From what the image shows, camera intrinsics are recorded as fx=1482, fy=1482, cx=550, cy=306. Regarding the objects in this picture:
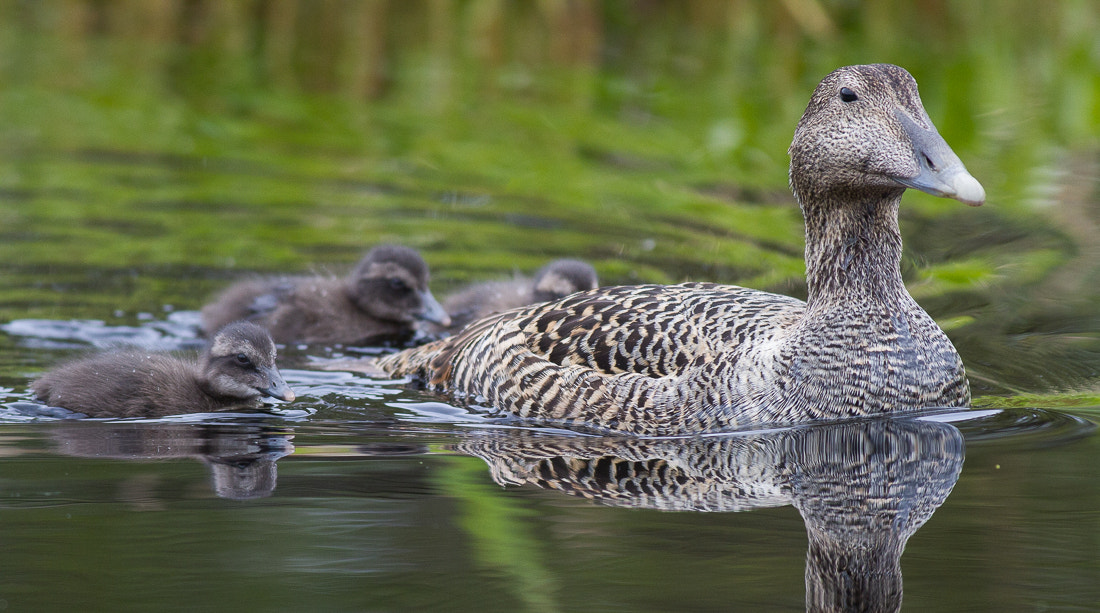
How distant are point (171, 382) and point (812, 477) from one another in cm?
299

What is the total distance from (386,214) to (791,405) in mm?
5558

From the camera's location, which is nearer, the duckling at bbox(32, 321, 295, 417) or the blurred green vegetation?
the duckling at bbox(32, 321, 295, 417)

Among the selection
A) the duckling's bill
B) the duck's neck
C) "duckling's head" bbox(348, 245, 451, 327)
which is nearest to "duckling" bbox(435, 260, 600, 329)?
"duckling's head" bbox(348, 245, 451, 327)

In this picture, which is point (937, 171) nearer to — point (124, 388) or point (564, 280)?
point (564, 280)

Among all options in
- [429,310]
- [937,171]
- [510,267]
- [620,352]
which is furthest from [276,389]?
[510,267]

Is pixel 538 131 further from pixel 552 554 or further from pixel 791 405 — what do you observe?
pixel 552 554

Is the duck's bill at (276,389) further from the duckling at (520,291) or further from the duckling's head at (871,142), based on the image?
the duckling's head at (871,142)

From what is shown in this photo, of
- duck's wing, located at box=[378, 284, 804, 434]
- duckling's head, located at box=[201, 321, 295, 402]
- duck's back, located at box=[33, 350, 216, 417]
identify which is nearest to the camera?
duck's wing, located at box=[378, 284, 804, 434]

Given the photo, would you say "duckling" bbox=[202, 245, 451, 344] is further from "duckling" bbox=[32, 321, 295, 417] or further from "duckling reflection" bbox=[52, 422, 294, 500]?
"duckling reflection" bbox=[52, 422, 294, 500]

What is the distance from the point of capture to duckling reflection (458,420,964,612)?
4141 millimetres

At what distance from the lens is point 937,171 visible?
18.1 ft

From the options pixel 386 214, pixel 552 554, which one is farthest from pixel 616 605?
pixel 386 214

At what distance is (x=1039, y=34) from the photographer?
53.4 feet

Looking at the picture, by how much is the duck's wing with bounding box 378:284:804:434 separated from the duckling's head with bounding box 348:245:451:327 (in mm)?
1714
